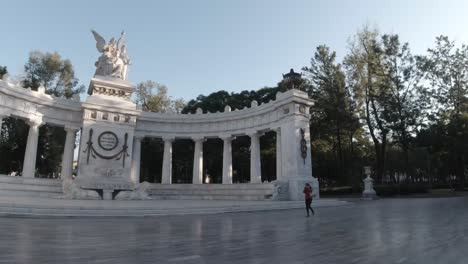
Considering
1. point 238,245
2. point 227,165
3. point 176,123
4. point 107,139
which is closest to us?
point 238,245

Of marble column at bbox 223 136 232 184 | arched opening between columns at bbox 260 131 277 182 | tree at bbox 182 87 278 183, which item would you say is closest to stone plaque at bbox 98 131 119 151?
marble column at bbox 223 136 232 184

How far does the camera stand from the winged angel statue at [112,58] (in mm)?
38469

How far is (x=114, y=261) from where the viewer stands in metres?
6.36

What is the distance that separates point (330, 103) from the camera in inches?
1873

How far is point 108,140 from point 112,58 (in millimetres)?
10501

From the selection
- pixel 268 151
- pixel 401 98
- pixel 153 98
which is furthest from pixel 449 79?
pixel 153 98

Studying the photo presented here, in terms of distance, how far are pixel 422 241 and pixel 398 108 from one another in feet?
137

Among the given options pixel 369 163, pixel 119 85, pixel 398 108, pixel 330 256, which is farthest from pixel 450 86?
pixel 330 256

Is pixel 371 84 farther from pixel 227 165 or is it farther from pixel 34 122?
pixel 34 122

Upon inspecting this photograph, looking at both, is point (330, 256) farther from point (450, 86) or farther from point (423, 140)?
point (450, 86)

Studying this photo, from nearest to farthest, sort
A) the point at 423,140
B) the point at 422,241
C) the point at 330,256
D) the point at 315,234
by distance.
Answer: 1. the point at 330,256
2. the point at 422,241
3. the point at 315,234
4. the point at 423,140

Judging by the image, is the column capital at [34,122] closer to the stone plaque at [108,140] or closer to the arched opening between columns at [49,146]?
the stone plaque at [108,140]

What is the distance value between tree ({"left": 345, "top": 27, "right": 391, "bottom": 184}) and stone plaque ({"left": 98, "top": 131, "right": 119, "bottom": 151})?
34.1 m

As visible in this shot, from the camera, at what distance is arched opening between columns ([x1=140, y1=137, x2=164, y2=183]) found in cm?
5328
